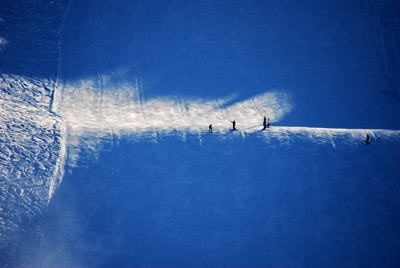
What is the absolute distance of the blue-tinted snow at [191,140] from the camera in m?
12.2

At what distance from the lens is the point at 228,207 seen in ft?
43.3

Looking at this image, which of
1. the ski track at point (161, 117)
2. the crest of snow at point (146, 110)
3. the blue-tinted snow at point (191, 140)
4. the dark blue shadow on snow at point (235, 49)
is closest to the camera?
the blue-tinted snow at point (191, 140)

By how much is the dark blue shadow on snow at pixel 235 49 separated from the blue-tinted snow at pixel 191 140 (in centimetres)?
9

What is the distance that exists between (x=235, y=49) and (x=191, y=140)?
8.60m

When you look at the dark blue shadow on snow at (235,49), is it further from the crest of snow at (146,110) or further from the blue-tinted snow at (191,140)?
the crest of snow at (146,110)

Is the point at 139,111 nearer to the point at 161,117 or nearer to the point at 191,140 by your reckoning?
the point at 161,117

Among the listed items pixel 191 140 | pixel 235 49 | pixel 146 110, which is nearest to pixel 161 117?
pixel 146 110

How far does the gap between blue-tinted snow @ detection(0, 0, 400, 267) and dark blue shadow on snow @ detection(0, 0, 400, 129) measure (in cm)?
9

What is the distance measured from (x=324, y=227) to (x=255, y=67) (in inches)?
405

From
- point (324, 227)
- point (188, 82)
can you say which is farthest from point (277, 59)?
point (324, 227)

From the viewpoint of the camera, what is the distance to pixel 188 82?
1956 centimetres

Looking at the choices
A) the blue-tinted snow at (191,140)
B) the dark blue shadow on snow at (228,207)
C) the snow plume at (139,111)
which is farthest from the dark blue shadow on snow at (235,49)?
the dark blue shadow on snow at (228,207)

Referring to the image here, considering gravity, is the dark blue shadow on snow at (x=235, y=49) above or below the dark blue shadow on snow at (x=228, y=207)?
above

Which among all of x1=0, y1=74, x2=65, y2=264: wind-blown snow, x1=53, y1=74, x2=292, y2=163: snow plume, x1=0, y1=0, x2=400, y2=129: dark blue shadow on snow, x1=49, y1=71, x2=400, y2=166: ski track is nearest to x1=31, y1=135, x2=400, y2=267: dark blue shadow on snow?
x1=49, y1=71, x2=400, y2=166: ski track
